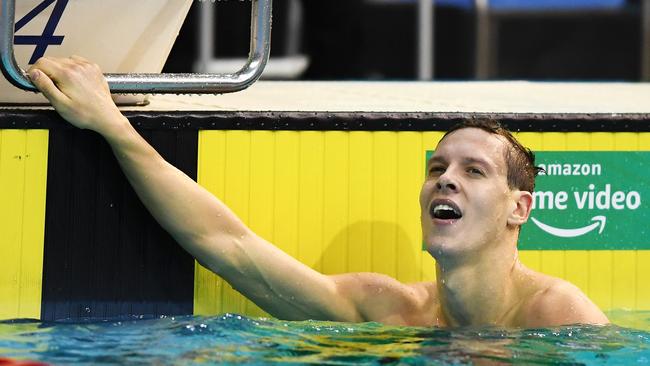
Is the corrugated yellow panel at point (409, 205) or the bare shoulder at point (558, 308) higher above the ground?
the corrugated yellow panel at point (409, 205)

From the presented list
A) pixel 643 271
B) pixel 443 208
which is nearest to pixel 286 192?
pixel 443 208

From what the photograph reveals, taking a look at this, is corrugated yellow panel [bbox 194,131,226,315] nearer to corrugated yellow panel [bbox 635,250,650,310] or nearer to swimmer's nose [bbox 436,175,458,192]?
swimmer's nose [bbox 436,175,458,192]

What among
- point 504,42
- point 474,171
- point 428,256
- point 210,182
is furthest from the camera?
point 504,42

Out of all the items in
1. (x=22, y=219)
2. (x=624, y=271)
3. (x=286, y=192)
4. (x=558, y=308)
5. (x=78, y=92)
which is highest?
(x=78, y=92)

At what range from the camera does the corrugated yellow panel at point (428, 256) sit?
4.14 m

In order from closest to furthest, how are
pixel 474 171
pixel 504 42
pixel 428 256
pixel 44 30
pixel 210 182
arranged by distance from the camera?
pixel 474 171 → pixel 44 30 → pixel 210 182 → pixel 428 256 → pixel 504 42

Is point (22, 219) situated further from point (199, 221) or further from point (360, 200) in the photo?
point (360, 200)

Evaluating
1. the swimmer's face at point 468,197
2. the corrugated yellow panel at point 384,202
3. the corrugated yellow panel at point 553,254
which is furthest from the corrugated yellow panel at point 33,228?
the corrugated yellow panel at point 553,254

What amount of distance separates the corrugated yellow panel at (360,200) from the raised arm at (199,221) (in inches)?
8.6

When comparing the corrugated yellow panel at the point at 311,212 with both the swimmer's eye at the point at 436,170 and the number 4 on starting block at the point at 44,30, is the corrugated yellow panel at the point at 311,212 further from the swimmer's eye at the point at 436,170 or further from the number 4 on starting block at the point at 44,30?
the number 4 on starting block at the point at 44,30

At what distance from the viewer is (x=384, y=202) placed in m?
4.15

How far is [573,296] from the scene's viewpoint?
3715 mm

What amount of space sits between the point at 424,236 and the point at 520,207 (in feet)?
1.01

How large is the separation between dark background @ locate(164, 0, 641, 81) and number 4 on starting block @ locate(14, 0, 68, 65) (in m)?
5.47
